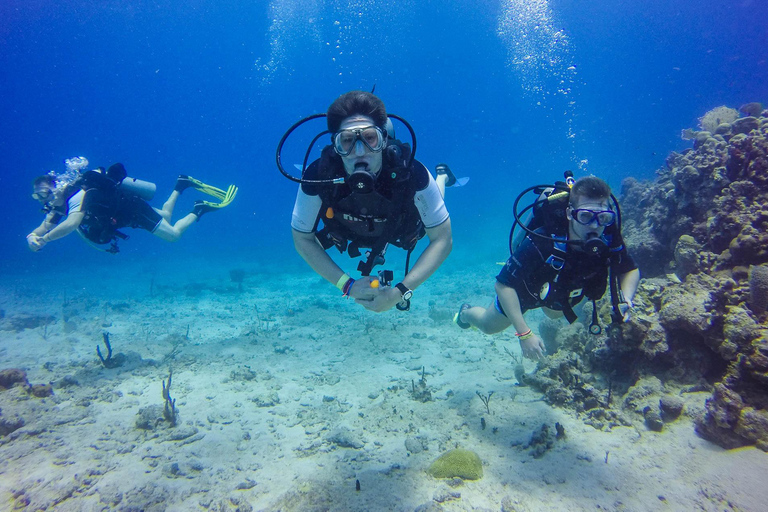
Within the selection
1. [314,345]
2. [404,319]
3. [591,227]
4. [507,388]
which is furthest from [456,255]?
[591,227]

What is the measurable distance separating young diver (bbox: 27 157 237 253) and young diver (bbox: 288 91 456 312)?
7.06 meters

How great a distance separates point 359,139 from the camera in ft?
10.2

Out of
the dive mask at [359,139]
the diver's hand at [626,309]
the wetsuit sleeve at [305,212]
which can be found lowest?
the diver's hand at [626,309]

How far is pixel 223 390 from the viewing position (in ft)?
20.7

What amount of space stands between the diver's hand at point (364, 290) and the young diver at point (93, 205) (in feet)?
25.0

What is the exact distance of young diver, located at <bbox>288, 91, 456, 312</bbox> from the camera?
3.13 m

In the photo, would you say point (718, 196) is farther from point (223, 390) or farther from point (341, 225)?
point (223, 390)

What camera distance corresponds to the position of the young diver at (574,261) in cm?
376

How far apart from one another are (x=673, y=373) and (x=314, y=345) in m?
7.03

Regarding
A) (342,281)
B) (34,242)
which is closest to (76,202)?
(34,242)

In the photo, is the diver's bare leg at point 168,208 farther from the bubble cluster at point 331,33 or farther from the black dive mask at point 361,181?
the bubble cluster at point 331,33

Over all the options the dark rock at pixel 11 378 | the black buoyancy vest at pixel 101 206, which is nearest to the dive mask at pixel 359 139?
the dark rock at pixel 11 378

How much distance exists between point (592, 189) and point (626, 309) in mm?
1698

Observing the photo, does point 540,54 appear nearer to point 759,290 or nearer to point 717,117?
point 717,117
